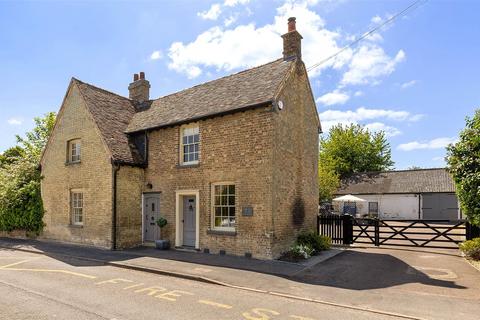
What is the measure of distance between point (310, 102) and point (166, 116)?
291 inches

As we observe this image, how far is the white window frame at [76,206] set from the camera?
17.1 metres

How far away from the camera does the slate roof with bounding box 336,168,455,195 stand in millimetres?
35312

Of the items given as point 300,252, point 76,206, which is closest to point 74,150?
point 76,206

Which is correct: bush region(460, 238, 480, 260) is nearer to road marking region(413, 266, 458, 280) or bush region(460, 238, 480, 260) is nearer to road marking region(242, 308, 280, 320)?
road marking region(413, 266, 458, 280)

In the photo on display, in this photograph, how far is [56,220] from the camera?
18172 mm

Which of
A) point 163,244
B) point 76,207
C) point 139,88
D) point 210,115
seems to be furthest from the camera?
point 139,88

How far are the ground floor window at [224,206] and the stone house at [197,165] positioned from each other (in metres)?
0.04

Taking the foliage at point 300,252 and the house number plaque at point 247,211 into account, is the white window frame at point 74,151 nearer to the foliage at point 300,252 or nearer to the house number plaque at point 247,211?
the house number plaque at point 247,211

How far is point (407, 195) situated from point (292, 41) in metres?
28.4

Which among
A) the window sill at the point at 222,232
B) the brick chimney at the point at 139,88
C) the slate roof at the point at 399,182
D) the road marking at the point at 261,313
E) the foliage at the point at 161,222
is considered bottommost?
the road marking at the point at 261,313

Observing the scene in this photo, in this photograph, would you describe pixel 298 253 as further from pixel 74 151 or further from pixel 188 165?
pixel 74 151

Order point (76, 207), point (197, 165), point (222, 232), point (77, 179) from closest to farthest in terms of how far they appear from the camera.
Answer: point (222, 232)
point (197, 165)
point (77, 179)
point (76, 207)

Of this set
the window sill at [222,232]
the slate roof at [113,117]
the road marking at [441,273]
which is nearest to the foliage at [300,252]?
the window sill at [222,232]

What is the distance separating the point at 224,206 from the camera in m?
13.4
